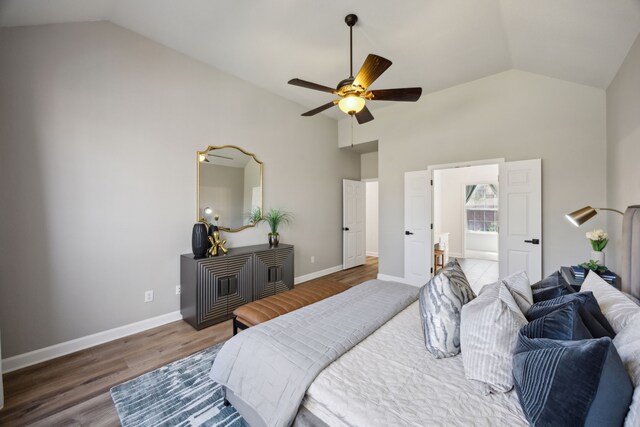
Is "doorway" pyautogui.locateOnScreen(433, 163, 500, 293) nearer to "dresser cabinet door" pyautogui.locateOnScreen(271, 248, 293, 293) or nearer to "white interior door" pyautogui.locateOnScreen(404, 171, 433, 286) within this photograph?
"white interior door" pyautogui.locateOnScreen(404, 171, 433, 286)

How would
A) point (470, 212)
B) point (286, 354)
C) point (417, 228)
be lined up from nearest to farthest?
1. point (286, 354)
2. point (417, 228)
3. point (470, 212)

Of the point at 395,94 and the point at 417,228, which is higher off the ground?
the point at 395,94

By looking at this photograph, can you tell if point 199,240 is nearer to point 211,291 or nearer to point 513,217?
point 211,291

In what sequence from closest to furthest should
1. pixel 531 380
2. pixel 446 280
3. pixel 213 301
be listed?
pixel 531 380
pixel 446 280
pixel 213 301

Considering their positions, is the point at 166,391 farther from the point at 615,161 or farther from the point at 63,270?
the point at 615,161

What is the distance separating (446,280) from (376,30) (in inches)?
104

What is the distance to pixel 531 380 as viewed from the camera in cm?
90

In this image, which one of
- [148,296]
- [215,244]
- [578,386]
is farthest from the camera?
[215,244]

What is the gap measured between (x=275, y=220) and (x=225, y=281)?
1339 mm

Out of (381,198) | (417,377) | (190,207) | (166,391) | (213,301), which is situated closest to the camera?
(417,377)

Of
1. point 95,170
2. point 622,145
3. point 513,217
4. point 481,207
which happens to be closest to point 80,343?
point 95,170

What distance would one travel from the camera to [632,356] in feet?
2.77

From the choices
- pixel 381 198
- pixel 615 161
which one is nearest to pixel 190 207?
pixel 381 198

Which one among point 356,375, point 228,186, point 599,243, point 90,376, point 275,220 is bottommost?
point 90,376
